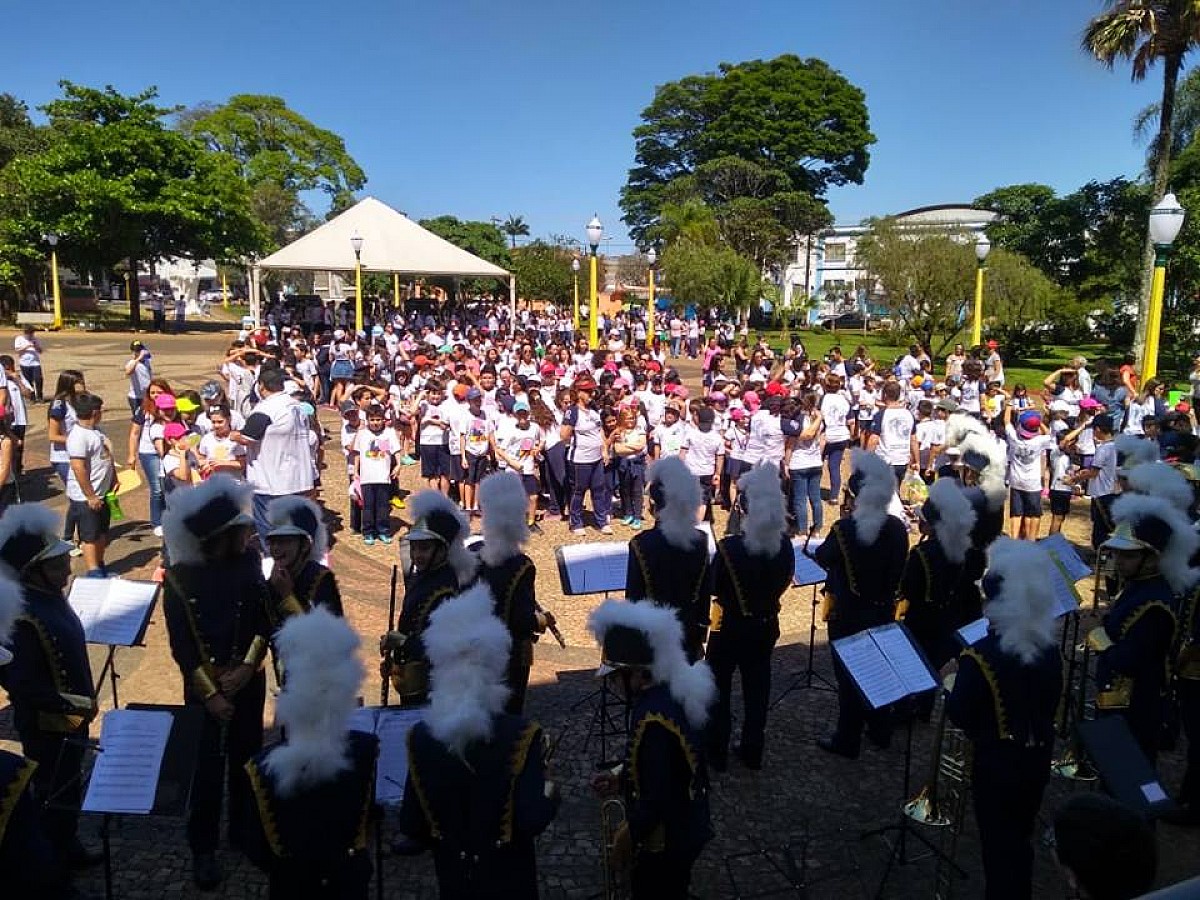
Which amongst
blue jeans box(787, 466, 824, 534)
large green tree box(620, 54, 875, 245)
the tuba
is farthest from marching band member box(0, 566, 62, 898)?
large green tree box(620, 54, 875, 245)

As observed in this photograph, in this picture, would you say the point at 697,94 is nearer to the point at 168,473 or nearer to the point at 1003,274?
the point at 1003,274

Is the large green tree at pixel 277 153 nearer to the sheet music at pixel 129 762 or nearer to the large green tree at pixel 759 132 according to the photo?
the large green tree at pixel 759 132

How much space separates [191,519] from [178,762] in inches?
50.1

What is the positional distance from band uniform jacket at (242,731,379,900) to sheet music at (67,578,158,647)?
2097 millimetres

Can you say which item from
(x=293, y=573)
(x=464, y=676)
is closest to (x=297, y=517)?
A: (x=293, y=573)

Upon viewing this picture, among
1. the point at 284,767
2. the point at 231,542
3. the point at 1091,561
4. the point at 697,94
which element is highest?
the point at 697,94

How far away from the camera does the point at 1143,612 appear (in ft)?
15.8

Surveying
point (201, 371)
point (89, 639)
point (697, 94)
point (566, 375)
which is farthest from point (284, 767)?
point (697, 94)

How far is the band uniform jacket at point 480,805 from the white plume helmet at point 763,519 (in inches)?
109

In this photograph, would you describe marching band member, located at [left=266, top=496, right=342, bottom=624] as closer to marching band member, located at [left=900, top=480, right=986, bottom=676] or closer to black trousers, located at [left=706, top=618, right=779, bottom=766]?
black trousers, located at [left=706, top=618, right=779, bottom=766]

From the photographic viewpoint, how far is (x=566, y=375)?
16.9 m

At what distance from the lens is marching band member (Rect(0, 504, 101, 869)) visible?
4.14 meters

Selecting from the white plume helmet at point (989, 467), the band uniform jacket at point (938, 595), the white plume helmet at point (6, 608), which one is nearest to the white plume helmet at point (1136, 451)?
the white plume helmet at point (989, 467)

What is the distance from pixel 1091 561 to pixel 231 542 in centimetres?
989
